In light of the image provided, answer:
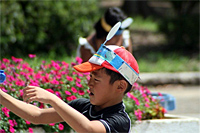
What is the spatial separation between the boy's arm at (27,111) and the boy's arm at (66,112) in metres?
0.26

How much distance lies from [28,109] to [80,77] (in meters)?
1.58

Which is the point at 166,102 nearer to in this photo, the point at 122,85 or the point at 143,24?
the point at 122,85

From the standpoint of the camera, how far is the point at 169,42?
12461 millimetres

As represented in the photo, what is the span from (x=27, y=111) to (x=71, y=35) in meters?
6.89

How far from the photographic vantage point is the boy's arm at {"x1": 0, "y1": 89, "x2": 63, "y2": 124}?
8.51ft

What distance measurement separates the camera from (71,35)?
31.2 ft

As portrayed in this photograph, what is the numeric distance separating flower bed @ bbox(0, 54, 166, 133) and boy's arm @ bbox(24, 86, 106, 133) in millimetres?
1195

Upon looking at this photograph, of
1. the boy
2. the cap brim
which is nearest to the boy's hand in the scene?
the boy

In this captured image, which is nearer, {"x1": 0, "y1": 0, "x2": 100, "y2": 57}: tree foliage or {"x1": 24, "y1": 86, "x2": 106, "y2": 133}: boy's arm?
{"x1": 24, "y1": 86, "x2": 106, "y2": 133}: boy's arm

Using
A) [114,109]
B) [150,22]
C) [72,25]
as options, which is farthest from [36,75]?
[150,22]

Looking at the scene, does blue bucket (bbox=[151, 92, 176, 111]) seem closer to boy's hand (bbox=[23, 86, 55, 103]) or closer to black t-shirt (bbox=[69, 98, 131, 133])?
black t-shirt (bbox=[69, 98, 131, 133])

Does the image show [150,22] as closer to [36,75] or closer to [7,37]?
[7,37]

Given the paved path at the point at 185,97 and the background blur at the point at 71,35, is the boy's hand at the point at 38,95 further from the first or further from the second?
the paved path at the point at 185,97

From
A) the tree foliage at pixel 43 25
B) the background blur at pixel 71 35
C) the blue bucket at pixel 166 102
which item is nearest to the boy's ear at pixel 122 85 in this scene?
the blue bucket at pixel 166 102
